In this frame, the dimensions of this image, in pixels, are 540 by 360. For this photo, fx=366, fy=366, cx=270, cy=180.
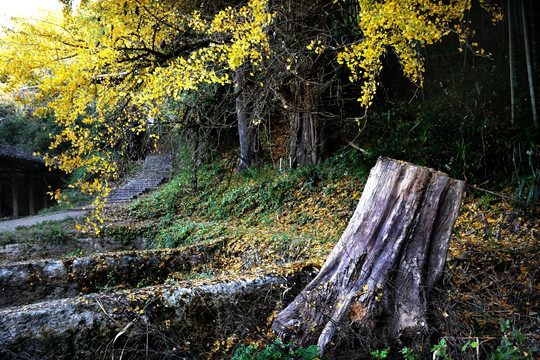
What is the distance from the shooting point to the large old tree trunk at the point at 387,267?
2.69 m

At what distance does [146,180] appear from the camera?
56.2 feet

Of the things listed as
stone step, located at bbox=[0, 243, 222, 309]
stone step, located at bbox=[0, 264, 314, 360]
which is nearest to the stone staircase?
stone step, located at bbox=[0, 243, 222, 309]

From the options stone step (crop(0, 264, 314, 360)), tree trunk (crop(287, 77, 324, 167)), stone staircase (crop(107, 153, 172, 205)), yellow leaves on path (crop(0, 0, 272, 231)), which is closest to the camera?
stone step (crop(0, 264, 314, 360))

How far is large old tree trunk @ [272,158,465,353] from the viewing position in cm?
269

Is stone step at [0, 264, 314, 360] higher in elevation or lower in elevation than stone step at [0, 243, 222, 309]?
higher

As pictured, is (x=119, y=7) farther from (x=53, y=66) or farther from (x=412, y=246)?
(x=412, y=246)

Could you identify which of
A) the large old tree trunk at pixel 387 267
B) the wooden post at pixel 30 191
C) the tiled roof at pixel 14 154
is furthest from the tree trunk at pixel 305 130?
the wooden post at pixel 30 191

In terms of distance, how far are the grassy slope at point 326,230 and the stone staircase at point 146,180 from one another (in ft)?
7.83

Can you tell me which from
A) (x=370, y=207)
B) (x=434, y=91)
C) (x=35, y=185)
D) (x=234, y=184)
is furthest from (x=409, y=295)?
(x=35, y=185)

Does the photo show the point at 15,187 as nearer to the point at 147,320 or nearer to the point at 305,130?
the point at 305,130

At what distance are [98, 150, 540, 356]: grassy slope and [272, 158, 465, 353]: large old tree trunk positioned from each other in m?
0.26

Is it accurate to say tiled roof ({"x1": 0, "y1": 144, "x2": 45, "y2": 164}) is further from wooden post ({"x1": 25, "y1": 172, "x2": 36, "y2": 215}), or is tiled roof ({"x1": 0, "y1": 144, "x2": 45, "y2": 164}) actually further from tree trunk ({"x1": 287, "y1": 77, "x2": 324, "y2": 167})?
tree trunk ({"x1": 287, "y1": 77, "x2": 324, "y2": 167})

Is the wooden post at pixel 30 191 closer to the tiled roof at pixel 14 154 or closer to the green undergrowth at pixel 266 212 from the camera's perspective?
the tiled roof at pixel 14 154

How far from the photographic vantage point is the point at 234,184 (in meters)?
10.5
